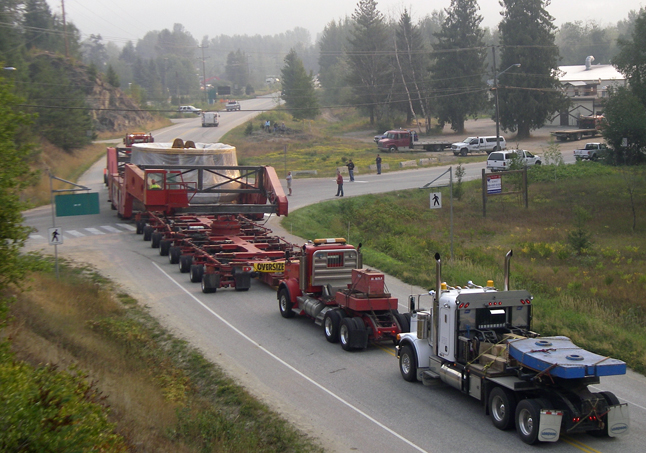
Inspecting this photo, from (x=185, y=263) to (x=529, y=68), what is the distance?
60.8 meters

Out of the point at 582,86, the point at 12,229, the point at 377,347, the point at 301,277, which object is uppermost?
the point at 582,86

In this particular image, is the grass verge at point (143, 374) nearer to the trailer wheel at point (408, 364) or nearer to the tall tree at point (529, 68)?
the trailer wheel at point (408, 364)

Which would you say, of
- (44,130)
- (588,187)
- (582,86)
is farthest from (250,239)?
(582,86)

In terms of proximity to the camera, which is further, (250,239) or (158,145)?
(158,145)

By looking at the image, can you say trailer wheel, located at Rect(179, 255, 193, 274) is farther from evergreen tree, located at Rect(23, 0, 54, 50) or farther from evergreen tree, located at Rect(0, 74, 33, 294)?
evergreen tree, located at Rect(23, 0, 54, 50)

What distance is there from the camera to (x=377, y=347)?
1563cm

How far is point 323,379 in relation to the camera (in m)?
13.6

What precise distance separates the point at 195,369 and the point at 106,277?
976 centimetres

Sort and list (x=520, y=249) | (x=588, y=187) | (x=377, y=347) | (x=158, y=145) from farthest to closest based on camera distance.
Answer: (x=588, y=187) → (x=158, y=145) → (x=520, y=249) → (x=377, y=347)

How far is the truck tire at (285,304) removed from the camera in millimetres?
17892

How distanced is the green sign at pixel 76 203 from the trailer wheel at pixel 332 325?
31.7 feet

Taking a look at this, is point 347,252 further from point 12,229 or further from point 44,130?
point 44,130

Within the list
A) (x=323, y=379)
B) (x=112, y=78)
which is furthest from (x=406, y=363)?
(x=112, y=78)

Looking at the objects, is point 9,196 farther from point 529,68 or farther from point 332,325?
point 529,68
